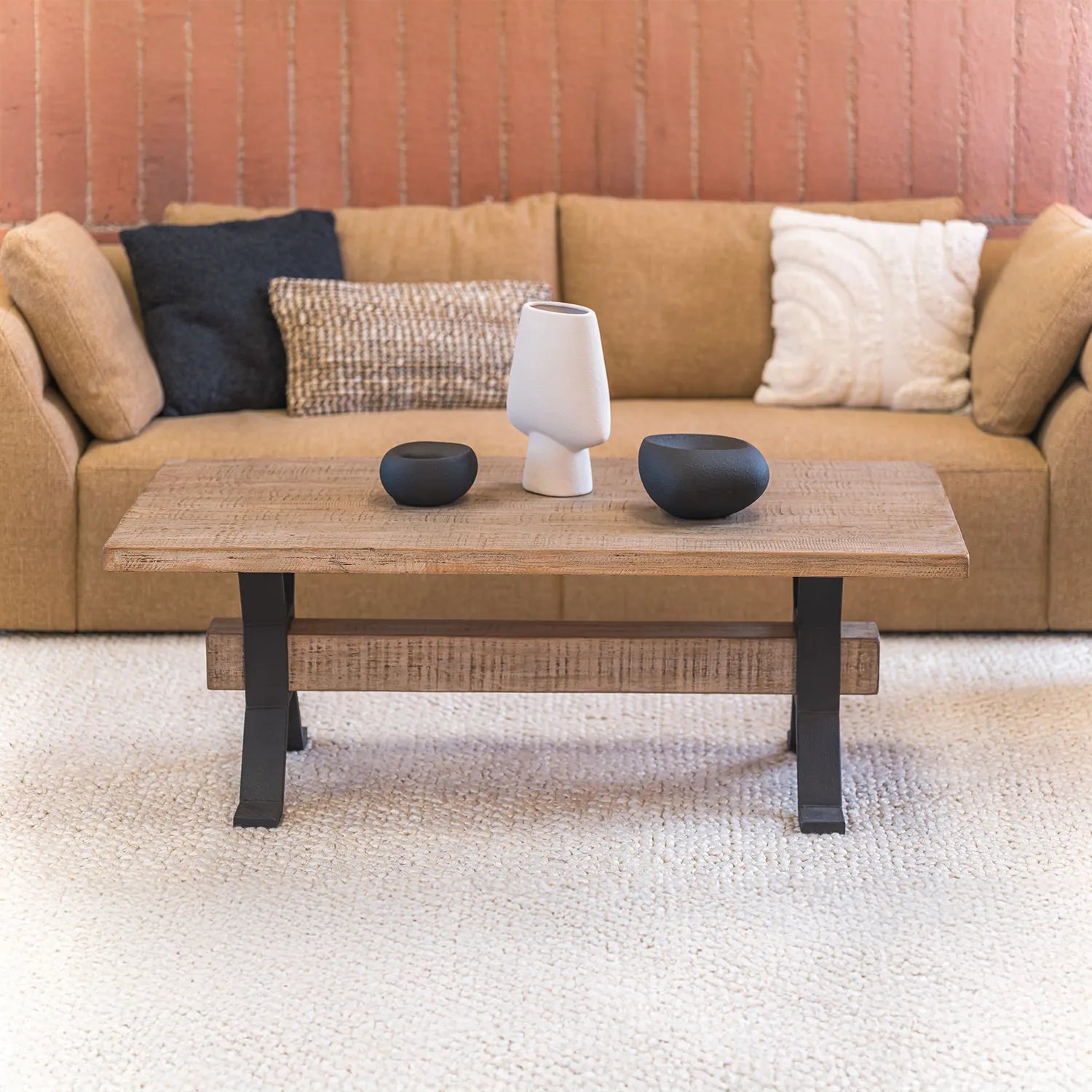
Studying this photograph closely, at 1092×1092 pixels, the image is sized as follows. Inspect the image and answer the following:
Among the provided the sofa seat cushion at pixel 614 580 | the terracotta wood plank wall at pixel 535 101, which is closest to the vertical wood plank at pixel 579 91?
the terracotta wood plank wall at pixel 535 101

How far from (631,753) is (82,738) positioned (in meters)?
1.01

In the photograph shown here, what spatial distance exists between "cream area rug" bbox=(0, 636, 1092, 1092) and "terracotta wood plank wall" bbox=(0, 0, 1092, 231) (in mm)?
1626

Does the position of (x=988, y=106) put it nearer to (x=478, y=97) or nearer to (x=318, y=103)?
(x=478, y=97)

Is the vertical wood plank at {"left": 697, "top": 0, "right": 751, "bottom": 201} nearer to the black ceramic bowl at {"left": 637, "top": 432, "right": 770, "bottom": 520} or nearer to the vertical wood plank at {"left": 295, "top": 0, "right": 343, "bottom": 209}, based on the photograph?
the vertical wood plank at {"left": 295, "top": 0, "right": 343, "bottom": 209}

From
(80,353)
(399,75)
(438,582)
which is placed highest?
(399,75)

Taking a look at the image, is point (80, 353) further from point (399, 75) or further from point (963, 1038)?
point (963, 1038)

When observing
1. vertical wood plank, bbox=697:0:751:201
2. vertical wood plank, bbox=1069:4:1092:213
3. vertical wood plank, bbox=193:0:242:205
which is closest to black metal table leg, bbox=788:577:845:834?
vertical wood plank, bbox=697:0:751:201

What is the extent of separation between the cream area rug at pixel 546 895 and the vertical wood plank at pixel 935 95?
62.9 inches

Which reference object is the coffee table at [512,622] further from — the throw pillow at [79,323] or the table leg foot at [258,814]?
the throw pillow at [79,323]

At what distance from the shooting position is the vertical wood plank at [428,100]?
3.71m

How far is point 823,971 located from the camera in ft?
5.86

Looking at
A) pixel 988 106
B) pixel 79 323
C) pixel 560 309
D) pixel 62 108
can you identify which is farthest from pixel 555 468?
pixel 62 108

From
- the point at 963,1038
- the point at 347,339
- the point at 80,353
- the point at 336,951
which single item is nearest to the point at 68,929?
the point at 336,951

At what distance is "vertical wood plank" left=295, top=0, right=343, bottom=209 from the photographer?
3.71 metres
